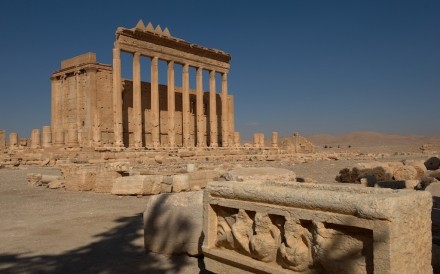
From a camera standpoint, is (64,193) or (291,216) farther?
(64,193)

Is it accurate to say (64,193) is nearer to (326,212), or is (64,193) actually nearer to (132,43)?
(326,212)

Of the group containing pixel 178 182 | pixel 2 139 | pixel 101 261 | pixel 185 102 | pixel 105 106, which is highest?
pixel 185 102

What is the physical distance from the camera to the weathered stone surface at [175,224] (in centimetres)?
462

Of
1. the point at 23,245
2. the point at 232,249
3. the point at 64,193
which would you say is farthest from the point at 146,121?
the point at 232,249

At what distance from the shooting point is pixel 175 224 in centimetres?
473

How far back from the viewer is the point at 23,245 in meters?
5.18

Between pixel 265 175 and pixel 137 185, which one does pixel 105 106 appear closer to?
pixel 137 185

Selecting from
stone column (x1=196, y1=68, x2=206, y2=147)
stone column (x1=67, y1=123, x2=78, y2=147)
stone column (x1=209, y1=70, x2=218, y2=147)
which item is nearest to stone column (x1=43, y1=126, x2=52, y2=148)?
stone column (x1=67, y1=123, x2=78, y2=147)

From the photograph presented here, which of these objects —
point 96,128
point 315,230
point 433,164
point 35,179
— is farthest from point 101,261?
point 96,128

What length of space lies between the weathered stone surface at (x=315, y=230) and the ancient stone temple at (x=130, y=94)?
878 inches

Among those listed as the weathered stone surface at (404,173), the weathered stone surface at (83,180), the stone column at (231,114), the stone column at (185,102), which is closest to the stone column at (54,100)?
the stone column at (185,102)

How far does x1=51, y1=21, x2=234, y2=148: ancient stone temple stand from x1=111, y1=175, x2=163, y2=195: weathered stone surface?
1571 cm

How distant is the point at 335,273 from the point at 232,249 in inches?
42.4

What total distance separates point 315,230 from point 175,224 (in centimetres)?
221
